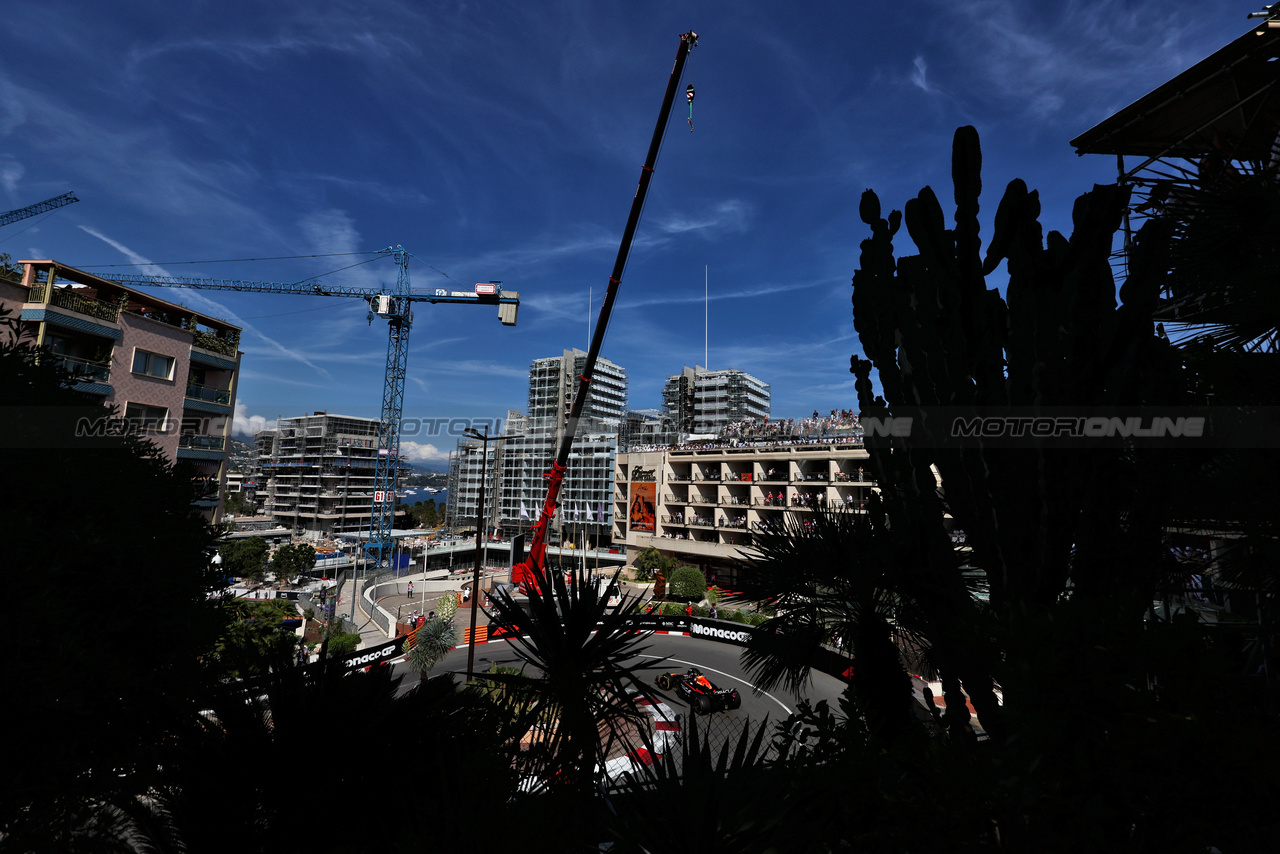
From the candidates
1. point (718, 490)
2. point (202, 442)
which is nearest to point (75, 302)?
point (202, 442)

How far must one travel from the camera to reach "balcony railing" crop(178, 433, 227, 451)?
23.6 m

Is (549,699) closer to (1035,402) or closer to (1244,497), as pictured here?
(1035,402)

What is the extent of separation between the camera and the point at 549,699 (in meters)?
5.05

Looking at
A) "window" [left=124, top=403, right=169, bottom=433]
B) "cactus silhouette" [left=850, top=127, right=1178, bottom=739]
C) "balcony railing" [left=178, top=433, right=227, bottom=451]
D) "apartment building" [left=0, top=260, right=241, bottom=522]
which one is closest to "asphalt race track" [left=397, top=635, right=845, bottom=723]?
"cactus silhouette" [left=850, top=127, right=1178, bottom=739]

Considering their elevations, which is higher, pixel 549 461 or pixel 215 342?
pixel 215 342

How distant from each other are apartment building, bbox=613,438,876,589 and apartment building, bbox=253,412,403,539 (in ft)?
185

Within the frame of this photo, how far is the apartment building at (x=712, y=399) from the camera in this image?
9631 centimetres

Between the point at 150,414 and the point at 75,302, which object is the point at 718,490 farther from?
the point at 75,302

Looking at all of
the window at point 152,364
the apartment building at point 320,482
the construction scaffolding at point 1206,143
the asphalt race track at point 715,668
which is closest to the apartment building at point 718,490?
the asphalt race track at point 715,668

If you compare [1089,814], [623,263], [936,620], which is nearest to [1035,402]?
[936,620]

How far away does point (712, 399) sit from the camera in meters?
97.3

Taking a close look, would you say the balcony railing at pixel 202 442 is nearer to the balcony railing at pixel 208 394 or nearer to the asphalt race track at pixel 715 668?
the balcony railing at pixel 208 394

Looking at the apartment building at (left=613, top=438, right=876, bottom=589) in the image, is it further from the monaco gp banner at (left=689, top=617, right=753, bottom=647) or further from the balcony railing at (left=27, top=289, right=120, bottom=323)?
the balcony railing at (left=27, top=289, right=120, bottom=323)

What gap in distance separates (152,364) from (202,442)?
4101 mm
